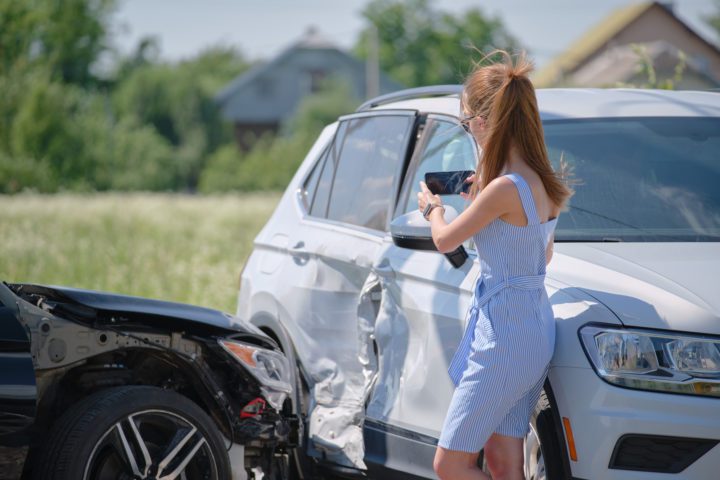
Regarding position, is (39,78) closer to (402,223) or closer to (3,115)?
(3,115)

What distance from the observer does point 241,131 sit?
91.2 meters

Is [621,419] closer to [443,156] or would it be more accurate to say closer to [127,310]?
[443,156]

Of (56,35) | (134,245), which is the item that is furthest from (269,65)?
(134,245)

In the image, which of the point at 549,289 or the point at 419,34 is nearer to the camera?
the point at 549,289

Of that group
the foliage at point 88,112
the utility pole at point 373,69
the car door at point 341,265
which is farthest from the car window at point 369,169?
the utility pole at point 373,69

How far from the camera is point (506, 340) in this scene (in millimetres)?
3795

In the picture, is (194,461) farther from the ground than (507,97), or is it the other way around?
(507,97)

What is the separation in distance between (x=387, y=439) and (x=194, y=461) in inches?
30.9

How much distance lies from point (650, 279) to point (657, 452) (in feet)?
1.94

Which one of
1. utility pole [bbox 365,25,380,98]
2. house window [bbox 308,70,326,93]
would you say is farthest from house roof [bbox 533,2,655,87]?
house window [bbox 308,70,326,93]

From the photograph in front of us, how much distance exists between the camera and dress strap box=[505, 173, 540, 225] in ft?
12.5

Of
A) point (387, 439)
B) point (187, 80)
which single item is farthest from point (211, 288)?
point (187, 80)

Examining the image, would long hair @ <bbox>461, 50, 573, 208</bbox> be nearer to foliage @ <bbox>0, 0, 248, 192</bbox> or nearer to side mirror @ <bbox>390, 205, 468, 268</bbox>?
side mirror @ <bbox>390, 205, 468, 268</bbox>

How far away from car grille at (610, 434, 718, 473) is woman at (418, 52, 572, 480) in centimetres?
34
